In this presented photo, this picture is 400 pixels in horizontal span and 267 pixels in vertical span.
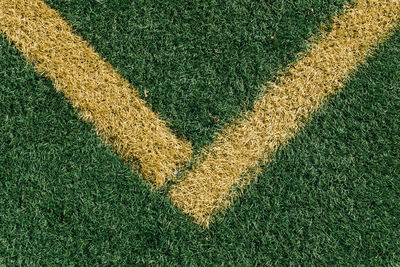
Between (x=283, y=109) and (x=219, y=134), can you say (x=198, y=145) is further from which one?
(x=283, y=109)

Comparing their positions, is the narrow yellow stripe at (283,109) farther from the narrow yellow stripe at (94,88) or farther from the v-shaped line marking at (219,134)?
the narrow yellow stripe at (94,88)

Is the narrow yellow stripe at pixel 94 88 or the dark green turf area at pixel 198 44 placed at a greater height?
the dark green turf area at pixel 198 44

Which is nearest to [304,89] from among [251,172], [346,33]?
[346,33]

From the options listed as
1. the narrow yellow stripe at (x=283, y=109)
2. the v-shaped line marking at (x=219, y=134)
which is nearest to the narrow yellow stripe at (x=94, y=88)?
the v-shaped line marking at (x=219, y=134)

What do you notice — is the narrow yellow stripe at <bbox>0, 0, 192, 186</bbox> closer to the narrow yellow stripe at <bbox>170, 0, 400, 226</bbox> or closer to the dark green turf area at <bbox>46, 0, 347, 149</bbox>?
the dark green turf area at <bbox>46, 0, 347, 149</bbox>

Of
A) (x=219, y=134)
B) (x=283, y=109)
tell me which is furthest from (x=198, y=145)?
(x=283, y=109)

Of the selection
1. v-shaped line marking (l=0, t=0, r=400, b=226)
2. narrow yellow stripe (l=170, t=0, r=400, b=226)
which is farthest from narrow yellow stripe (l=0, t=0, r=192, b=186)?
narrow yellow stripe (l=170, t=0, r=400, b=226)

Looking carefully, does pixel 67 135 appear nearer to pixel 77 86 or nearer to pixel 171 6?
pixel 77 86
